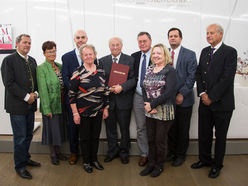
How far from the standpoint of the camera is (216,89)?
2248 mm

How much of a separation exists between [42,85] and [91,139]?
863 millimetres

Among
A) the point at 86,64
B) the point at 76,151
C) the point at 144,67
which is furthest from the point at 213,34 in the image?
the point at 76,151

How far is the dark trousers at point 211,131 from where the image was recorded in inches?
92.0

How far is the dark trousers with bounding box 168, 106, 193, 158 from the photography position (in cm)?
261

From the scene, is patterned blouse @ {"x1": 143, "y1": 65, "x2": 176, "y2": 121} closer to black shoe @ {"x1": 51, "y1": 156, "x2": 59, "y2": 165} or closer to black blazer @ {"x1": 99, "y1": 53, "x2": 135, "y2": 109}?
black blazer @ {"x1": 99, "y1": 53, "x2": 135, "y2": 109}

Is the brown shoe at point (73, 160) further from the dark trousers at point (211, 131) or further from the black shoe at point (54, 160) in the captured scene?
the dark trousers at point (211, 131)

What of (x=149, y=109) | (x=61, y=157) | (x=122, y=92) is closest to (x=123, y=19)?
(x=122, y=92)

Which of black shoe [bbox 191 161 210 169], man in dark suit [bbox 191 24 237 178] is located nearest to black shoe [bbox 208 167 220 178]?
man in dark suit [bbox 191 24 237 178]

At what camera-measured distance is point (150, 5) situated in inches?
203

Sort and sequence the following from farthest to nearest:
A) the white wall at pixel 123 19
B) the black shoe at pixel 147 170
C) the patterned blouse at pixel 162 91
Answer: the white wall at pixel 123 19 < the black shoe at pixel 147 170 < the patterned blouse at pixel 162 91

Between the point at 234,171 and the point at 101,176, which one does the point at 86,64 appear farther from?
the point at 234,171

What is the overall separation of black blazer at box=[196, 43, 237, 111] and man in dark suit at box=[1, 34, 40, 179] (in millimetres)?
1965

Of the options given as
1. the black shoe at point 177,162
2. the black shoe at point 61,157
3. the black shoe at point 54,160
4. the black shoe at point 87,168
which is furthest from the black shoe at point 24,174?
the black shoe at point 177,162

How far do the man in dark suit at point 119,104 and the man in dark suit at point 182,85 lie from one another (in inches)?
21.7
